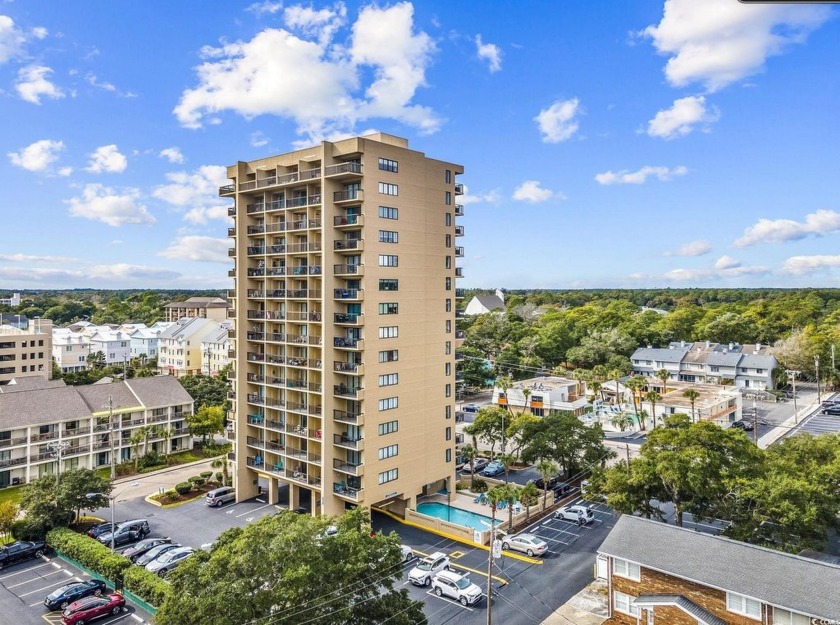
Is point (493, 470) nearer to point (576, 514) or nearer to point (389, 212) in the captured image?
point (576, 514)

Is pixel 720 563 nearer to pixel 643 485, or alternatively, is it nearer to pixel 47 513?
pixel 643 485

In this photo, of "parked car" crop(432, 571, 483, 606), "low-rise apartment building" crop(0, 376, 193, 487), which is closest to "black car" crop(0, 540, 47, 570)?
"low-rise apartment building" crop(0, 376, 193, 487)

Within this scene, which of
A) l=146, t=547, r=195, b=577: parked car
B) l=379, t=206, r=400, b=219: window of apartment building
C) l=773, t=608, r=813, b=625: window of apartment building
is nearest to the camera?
l=773, t=608, r=813, b=625: window of apartment building

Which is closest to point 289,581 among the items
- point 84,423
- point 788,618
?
point 788,618

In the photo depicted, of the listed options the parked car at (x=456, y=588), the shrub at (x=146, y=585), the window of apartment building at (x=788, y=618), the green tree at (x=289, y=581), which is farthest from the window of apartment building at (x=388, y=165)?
the window of apartment building at (x=788, y=618)

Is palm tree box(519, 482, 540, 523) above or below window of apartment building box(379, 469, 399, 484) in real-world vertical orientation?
below

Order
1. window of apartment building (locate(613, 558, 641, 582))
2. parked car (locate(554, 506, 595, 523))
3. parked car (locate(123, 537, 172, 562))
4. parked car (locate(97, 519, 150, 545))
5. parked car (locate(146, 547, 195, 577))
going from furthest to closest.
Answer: parked car (locate(554, 506, 595, 523))
parked car (locate(97, 519, 150, 545))
parked car (locate(123, 537, 172, 562))
parked car (locate(146, 547, 195, 577))
window of apartment building (locate(613, 558, 641, 582))

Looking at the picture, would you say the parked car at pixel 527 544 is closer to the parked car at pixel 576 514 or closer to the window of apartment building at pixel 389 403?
the parked car at pixel 576 514

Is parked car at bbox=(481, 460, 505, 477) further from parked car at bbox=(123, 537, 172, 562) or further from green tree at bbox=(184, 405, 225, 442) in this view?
green tree at bbox=(184, 405, 225, 442)

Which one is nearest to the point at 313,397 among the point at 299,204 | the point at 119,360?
the point at 299,204
